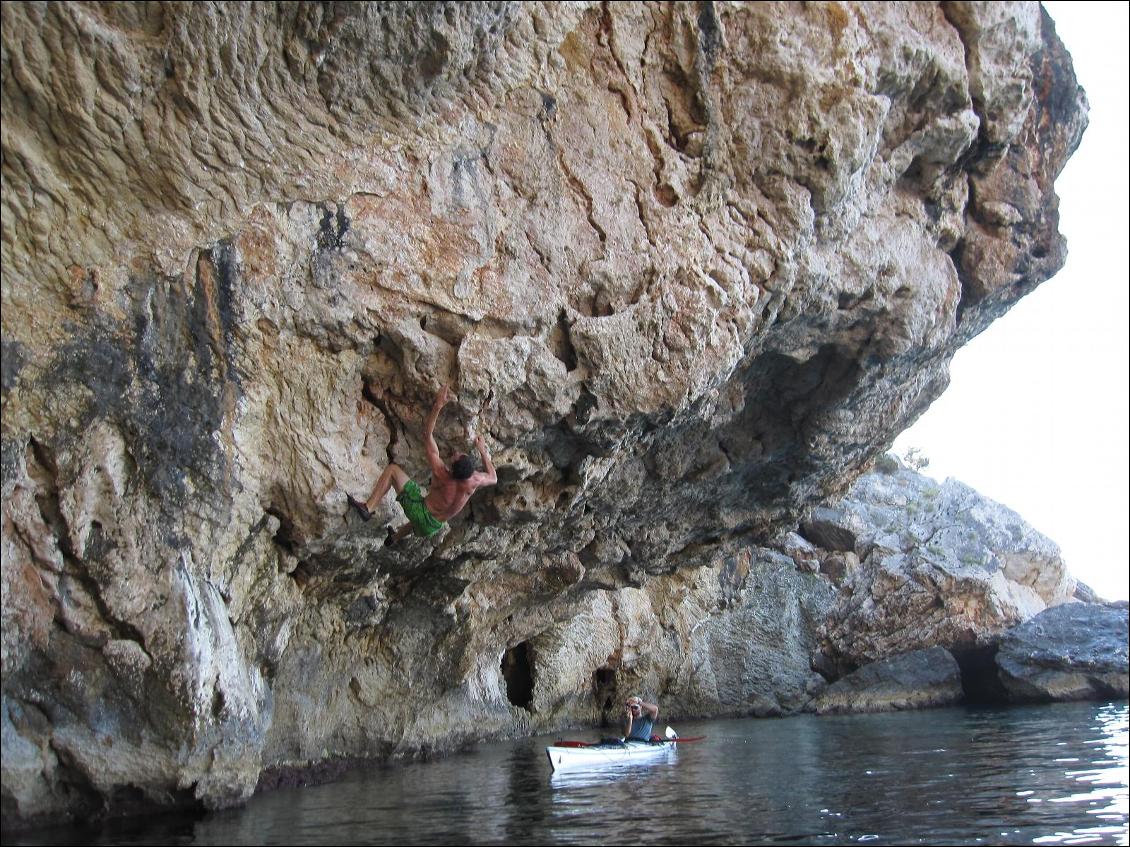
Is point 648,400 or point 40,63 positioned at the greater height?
point 40,63

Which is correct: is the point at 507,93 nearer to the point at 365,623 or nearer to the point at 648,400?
the point at 648,400

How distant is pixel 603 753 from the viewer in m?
13.3

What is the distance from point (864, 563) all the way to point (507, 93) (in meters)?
18.7

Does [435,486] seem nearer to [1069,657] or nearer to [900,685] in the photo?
[900,685]

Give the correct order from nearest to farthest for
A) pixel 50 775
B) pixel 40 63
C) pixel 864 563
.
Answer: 1. pixel 40 63
2. pixel 50 775
3. pixel 864 563

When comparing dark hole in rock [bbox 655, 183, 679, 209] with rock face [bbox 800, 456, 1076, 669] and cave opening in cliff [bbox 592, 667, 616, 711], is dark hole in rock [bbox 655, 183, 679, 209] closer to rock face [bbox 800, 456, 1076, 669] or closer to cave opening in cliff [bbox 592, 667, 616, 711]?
rock face [bbox 800, 456, 1076, 669]

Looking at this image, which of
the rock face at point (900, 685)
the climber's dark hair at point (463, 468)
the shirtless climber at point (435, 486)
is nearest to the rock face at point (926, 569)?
the rock face at point (900, 685)

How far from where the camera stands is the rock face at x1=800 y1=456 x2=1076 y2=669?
77.3 ft

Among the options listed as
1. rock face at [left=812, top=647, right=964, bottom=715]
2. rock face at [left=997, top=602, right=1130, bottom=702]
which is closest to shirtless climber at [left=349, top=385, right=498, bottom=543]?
rock face at [left=812, top=647, right=964, bottom=715]

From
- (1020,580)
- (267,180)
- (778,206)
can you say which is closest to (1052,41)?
(778,206)

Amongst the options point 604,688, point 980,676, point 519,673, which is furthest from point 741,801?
point 980,676

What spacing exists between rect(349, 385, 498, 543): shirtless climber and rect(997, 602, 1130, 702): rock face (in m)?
18.3

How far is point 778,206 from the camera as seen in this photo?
36.3 feet

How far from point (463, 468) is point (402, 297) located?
1866 mm
